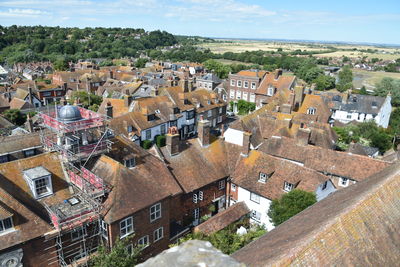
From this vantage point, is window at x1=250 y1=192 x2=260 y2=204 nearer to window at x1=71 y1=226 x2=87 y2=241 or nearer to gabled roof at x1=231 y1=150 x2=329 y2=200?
gabled roof at x1=231 y1=150 x2=329 y2=200

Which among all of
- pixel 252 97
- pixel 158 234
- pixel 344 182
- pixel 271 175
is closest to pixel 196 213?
pixel 158 234

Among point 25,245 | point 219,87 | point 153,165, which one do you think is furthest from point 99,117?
point 219,87

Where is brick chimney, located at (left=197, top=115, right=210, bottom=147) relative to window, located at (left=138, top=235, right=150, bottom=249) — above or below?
above

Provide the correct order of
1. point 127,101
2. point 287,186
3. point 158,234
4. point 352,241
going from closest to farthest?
point 352,241
point 158,234
point 287,186
point 127,101

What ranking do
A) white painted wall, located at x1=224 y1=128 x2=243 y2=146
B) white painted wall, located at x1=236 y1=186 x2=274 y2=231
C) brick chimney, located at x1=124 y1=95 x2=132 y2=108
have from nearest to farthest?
white painted wall, located at x1=236 y1=186 x2=274 y2=231
white painted wall, located at x1=224 y1=128 x2=243 y2=146
brick chimney, located at x1=124 y1=95 x2=132 y2=108

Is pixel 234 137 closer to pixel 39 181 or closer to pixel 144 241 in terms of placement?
pixel 144 241

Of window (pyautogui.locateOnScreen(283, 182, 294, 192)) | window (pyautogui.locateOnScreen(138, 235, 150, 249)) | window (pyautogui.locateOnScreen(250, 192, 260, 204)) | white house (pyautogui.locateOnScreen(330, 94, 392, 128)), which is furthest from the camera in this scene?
white house (pyautogui.locateOnScreen(330, 94, 392, 128))

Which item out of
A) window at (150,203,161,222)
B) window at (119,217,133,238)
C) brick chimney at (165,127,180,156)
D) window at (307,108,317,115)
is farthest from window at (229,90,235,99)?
window at (119,217,133,238)
